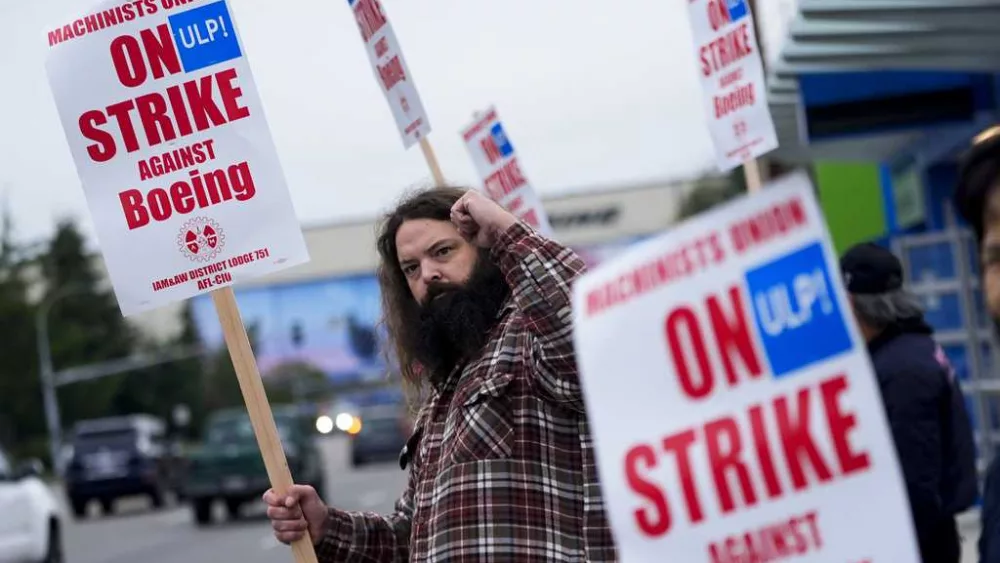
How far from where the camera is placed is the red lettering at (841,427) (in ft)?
6.63

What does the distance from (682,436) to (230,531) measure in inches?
894

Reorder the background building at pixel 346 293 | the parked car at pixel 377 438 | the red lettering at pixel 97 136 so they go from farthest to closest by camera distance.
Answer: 1. the background building at pixel 346 293
2. the parked car at pixel 377 438
3. the red lettering at pixel 97 136

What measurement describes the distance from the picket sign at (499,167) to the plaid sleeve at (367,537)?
15.1 ft

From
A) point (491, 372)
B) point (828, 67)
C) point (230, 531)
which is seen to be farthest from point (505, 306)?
point (230, 531)

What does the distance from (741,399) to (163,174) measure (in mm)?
2303

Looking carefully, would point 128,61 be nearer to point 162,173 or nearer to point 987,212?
point 162,173

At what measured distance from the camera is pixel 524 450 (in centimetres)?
352

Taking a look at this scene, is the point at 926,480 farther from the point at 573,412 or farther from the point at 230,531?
the point at 230,531

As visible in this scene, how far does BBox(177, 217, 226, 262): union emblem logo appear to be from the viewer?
405 cm

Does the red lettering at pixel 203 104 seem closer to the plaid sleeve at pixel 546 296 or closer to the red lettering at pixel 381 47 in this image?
the plaid sleeve at pixel 546 296

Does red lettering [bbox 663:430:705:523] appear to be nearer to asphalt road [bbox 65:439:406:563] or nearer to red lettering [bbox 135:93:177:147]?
red lettering [bbox 135:93:177:147]

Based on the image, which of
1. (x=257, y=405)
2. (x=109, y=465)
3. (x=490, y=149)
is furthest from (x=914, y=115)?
(x=109, y=465)

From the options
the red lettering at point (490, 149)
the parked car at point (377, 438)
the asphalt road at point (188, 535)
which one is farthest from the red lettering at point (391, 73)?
the parked car at point (377, 438)

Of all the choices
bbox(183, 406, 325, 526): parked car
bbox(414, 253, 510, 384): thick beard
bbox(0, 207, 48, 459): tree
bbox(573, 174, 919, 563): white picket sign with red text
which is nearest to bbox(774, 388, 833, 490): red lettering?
bbox(573, 174, 919, 563): white picket sign with red text
